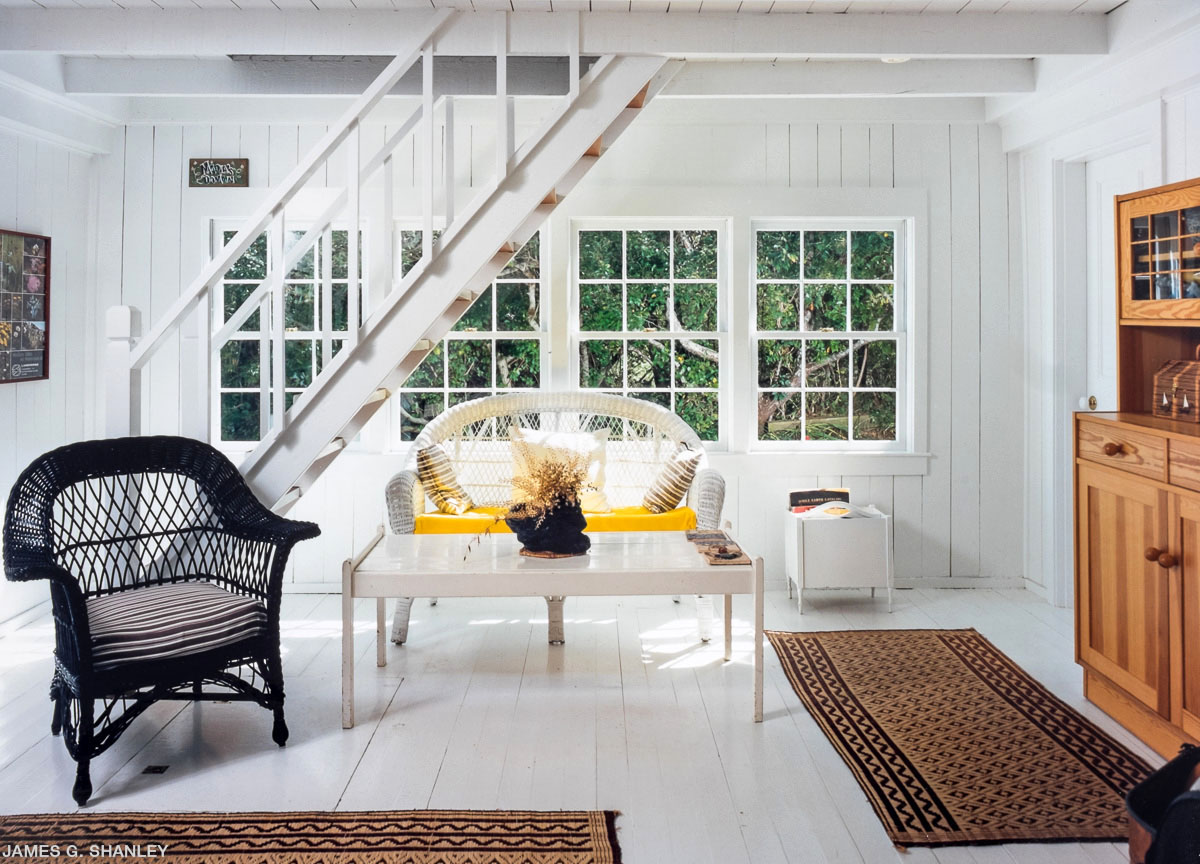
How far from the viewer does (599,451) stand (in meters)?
4.88

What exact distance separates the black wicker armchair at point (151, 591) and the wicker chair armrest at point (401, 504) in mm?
785

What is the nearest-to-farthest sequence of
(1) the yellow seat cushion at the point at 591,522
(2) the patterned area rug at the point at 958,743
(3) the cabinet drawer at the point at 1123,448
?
(2) the patterned area rug at the point at 958,743, (3) the cabinet drawer at the point at 1123,448, (1) the yellow seat cushion at the point at 591,522

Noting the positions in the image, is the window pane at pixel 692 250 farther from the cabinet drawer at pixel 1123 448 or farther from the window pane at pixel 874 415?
the cabinet drawer at pixel 1123 448

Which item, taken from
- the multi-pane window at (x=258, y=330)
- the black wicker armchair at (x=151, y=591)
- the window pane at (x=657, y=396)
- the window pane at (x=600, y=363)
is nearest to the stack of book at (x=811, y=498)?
the window pane at (x=657, y=396)

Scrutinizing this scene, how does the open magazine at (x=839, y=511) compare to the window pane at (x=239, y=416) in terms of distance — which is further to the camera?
the window pane at (x=239, y=416)

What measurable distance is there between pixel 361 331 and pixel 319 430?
0.42 metres

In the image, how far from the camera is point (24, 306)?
4.66 meters

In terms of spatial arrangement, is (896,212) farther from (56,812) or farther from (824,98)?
(56,812)

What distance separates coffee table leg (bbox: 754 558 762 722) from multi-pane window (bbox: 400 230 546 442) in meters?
2.37

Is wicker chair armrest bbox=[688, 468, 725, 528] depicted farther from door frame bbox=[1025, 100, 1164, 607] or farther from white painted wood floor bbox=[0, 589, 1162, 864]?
door frame bbox=[1025, 100, 1164, 607]

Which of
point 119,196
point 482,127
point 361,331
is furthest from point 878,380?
point 119,196

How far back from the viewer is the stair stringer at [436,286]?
3873mm

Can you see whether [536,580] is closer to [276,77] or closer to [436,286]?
[436,286]

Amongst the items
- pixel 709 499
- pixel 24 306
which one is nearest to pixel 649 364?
pixel 709 499
